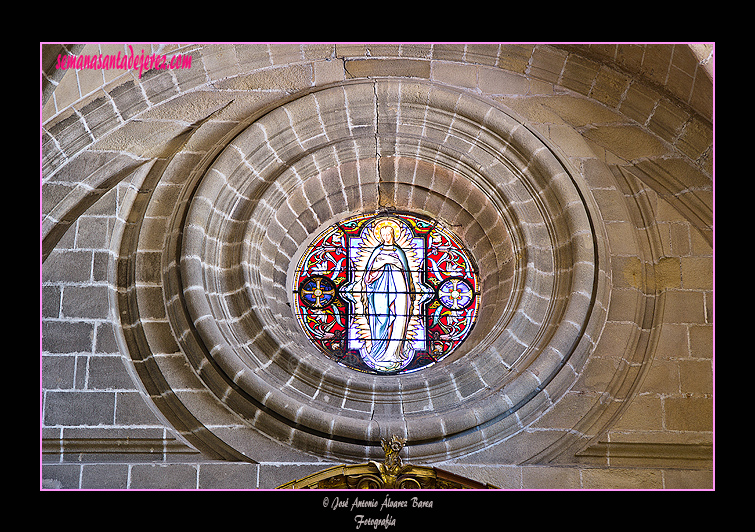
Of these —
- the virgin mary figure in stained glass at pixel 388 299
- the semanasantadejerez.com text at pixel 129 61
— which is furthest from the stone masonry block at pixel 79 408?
the semanasantadejerez.com text at pixel 129 61

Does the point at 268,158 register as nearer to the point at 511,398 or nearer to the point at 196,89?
the point at 196,89

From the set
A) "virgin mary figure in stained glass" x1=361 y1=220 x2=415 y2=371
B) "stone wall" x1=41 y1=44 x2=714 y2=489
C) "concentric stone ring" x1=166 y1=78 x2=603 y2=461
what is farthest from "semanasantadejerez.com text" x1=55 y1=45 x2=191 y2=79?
"virgin mary figure in stained glass" x1=361 y1=220 x2=415 y2=371

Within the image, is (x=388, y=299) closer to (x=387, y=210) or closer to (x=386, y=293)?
(x=386, y=293)

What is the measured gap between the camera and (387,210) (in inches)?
344

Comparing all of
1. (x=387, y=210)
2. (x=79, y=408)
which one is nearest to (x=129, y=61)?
(x=387, y=210)

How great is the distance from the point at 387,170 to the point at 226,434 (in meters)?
2.77

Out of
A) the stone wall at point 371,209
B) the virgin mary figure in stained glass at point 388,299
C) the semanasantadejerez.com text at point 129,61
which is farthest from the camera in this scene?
the virgin mary figure in stained glass at point 388,299

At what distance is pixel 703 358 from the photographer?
751cm

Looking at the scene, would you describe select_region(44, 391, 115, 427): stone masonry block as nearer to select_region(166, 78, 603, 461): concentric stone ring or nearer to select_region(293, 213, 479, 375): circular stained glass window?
select_region(166, 78, 603, 461): concentric stone ring

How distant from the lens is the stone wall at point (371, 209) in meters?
7.11

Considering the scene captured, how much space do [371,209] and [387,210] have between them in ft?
0.48

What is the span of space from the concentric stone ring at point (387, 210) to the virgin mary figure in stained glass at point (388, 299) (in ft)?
1.38

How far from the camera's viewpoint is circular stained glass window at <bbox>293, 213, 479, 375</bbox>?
809 centimetres

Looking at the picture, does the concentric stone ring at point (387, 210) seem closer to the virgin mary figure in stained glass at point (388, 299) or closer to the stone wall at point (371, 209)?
the stone wall at point (371, 209)
